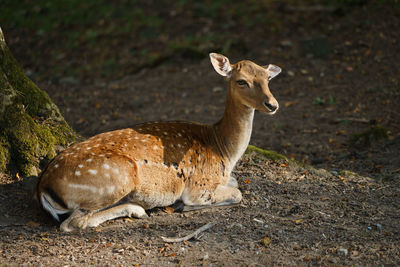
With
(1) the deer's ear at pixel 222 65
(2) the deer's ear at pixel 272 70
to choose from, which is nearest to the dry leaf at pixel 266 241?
(1) the deer's ear at pixel 222 65

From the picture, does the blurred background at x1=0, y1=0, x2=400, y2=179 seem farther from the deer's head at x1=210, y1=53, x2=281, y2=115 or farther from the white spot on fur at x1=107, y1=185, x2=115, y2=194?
the white spot on fur at x1=107, y1=185, x2=115, y2=194

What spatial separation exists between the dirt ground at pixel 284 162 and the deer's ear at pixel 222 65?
55.9 inches

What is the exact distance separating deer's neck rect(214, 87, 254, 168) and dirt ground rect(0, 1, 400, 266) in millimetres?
503

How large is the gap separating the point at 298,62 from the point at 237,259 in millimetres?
7865

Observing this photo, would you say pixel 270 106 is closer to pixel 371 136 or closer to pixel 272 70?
pixel 272 70

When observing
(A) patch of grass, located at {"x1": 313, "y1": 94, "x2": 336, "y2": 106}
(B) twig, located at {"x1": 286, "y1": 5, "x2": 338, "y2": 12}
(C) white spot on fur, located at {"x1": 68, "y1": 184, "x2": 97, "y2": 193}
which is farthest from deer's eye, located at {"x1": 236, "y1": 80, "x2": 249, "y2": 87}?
(B) twig, located at {"x1": 286, "y1": 5, "x2": 338, "y2": 12}

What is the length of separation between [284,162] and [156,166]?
7.23 ft

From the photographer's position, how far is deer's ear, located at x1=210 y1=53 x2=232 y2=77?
5.61m

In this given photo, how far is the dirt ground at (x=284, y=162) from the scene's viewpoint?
448 centimetres

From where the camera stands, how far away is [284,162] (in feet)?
22.0

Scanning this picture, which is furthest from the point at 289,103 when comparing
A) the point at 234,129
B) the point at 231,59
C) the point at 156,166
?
the point at 156,166

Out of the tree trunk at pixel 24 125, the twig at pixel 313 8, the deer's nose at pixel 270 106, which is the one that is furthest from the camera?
the twig at pixel 313 8

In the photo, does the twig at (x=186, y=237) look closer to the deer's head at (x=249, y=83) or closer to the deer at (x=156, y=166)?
the deer at (x=156, y=166)

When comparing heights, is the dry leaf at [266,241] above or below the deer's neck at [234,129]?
below
